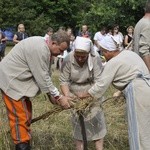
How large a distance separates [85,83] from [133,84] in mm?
1110

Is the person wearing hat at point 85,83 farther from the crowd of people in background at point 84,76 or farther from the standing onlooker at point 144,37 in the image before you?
the standing onlooker at point 144,37

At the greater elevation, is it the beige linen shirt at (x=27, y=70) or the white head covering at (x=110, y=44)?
the white head covering at (x=110, y=44)

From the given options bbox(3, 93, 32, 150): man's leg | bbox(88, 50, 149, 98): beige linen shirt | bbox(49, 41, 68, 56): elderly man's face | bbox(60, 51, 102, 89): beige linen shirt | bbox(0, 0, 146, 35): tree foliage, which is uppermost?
bbox(49, 41, 68, 56): elderly man's face

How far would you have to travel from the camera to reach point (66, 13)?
40812 mm

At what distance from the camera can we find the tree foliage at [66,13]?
2461cm

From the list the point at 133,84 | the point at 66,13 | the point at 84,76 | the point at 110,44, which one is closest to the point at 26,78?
the point at 84,76

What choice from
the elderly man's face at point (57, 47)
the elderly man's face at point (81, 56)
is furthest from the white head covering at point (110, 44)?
the elderly man's face at point (81, 56)

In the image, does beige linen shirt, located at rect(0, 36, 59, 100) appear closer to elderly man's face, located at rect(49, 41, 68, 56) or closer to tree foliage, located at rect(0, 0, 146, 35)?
elderly man's face, located at rect(49, 41, 68, 56)

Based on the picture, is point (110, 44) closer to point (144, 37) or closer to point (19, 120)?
point (144, 37)

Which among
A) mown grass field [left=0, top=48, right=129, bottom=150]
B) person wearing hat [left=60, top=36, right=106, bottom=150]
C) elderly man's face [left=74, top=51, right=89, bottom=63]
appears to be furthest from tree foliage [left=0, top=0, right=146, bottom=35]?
elderly man's face [left=74, top=51, right=89, bottom=63]

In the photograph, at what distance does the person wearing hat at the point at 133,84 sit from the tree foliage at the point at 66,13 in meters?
19.1

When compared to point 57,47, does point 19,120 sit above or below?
below

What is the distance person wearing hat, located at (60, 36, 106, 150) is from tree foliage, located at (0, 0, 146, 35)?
18.2m

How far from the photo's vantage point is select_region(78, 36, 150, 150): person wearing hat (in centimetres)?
457
